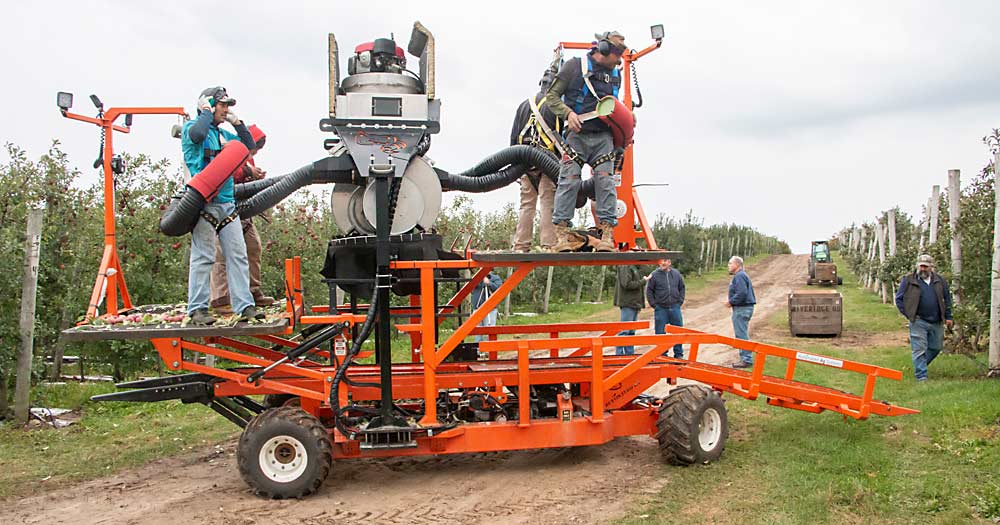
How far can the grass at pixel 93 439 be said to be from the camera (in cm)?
719

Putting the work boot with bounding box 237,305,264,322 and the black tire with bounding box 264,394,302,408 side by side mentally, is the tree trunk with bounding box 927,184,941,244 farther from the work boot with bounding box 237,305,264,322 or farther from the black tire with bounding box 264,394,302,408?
the work boot with bounding box 237,305,264,322

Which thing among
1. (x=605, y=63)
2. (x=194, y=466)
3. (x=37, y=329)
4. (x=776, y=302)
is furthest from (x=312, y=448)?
(x=776, y=302)

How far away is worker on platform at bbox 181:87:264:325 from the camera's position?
647 cm

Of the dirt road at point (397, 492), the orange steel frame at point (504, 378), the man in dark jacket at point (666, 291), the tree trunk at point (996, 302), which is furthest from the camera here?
the man in dark jacket at point (666, 291)

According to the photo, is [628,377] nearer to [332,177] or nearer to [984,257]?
[332,177]

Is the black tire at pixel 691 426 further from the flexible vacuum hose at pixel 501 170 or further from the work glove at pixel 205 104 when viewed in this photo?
the work glove at pixel 205 104

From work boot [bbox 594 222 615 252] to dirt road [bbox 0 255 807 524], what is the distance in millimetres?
1904

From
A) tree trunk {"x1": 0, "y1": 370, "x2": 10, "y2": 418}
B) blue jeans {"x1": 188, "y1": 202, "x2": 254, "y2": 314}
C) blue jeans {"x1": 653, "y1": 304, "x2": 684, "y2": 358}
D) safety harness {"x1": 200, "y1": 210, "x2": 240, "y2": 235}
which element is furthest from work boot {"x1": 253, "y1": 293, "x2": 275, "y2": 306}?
blue jeans {"x1": 653, "y1": 304, "x2": 684, "y2": 358}

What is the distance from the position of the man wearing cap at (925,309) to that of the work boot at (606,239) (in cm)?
525

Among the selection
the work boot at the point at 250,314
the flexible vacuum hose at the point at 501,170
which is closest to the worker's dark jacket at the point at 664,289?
the flexible vacuum hose at the point at 501,170

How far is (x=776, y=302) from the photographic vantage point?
27.4 meters

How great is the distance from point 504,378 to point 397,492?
1.28m

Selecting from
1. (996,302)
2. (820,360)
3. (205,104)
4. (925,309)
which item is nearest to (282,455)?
(205,104)

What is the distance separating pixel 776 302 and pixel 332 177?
22916 millimetres
